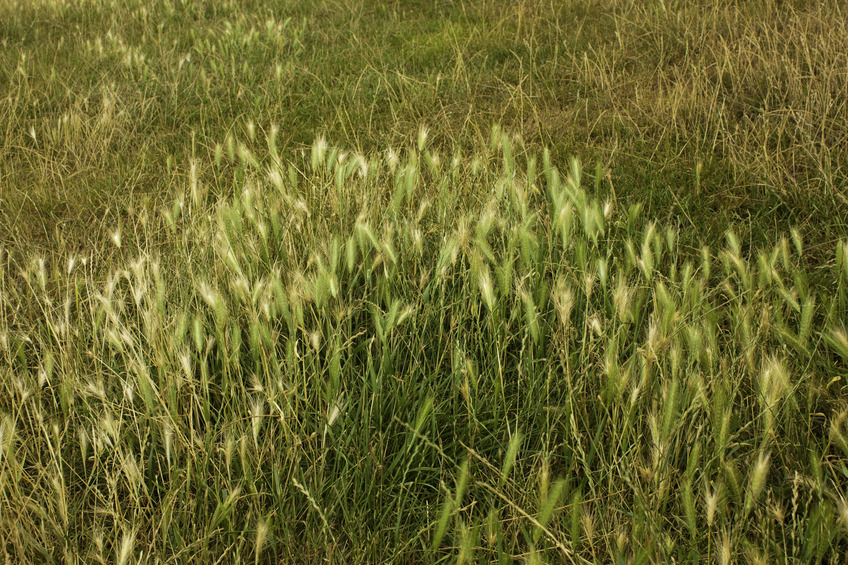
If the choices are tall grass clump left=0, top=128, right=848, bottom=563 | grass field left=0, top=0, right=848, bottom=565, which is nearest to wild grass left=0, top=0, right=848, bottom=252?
grass field left=0, top=0, right=848, bottom=565

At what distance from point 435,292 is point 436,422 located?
0.39 metres

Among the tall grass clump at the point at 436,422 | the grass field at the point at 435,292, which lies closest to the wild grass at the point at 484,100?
the grass field at the point at 435,292

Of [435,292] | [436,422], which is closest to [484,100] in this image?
[435,292]

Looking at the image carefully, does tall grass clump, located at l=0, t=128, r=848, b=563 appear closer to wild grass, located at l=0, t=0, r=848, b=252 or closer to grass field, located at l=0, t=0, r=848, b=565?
grass field, located at l=0, t=0, r=848, b=565

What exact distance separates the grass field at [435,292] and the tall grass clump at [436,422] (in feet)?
Answer: 0.04

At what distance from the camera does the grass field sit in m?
1.18

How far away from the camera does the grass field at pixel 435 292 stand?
1184mm

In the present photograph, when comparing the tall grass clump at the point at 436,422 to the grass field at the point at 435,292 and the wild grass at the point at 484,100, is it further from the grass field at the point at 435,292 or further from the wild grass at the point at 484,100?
the wild grass at the point at 484,100

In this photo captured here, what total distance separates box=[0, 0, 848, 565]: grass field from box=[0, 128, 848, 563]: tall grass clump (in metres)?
0.01

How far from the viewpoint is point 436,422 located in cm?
142

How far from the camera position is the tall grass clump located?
1.12 meters

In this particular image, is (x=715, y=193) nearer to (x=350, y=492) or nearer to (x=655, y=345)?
(x=655, y=345)

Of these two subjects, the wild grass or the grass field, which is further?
the wild grass

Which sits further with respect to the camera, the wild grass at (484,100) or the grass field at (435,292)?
the wild grass at (484,100)
